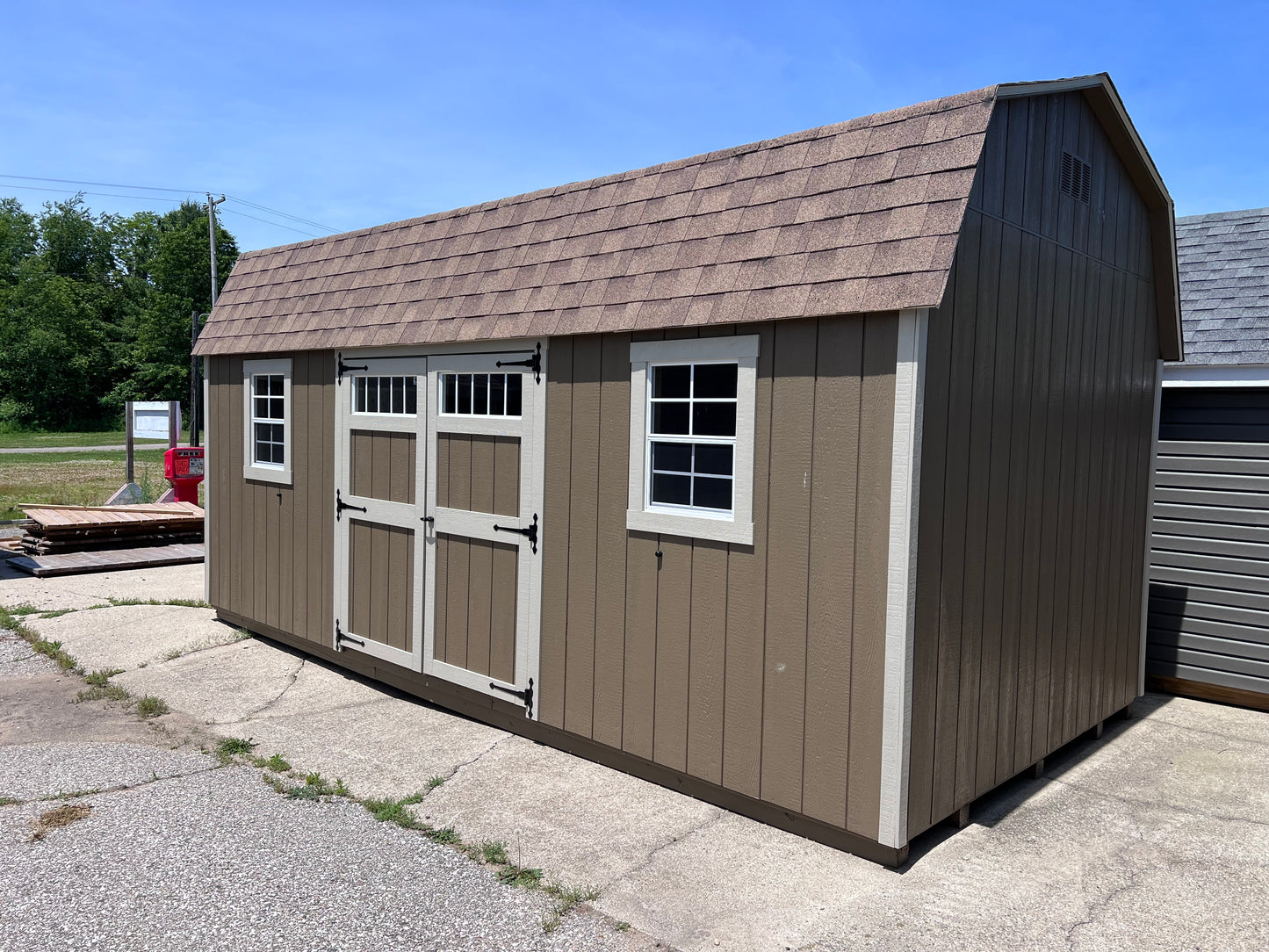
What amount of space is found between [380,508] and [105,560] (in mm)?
6226

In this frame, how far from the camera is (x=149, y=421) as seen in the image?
1422 cm

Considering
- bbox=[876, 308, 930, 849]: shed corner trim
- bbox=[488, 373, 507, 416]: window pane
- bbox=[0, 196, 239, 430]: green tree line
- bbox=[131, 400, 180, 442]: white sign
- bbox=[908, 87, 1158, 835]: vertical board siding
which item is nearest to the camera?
bbox=[876, 308, 930, 849]: shed corner trim

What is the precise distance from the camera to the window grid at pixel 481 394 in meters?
5.04

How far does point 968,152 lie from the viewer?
348 cm

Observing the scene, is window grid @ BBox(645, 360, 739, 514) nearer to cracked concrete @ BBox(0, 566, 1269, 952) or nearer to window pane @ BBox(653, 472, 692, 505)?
window pane @ BBox(653, 472, 692, 505)

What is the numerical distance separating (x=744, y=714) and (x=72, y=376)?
40.4 metres

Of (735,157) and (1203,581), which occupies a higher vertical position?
(735,157)

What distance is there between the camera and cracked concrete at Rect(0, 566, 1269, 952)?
3160 millimetres

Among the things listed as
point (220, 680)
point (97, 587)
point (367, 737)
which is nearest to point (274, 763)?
point (367, 737)

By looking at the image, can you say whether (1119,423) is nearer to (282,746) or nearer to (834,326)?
(834,326)

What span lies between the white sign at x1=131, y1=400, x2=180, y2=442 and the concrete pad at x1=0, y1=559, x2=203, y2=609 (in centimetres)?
408

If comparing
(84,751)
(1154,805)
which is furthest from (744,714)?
(84,751)

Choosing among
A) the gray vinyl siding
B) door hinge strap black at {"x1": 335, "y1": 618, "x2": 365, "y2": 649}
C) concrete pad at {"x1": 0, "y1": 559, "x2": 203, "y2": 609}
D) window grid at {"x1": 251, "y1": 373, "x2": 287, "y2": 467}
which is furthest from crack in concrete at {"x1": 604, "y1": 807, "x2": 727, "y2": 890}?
concrete pad at {"x1": 0, "y1": 559, "x2": 203, "y2": 609}

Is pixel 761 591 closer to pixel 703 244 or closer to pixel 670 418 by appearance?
pixel 670 418
